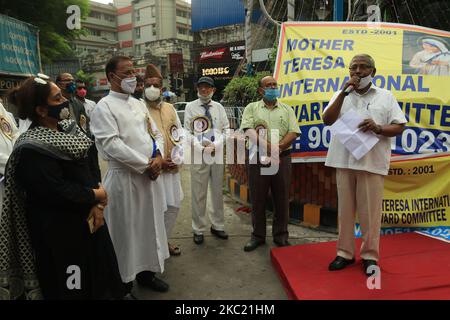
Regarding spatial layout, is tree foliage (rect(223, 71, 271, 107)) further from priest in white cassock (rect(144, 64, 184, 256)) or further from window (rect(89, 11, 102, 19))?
window (rect(89, 11, 102, 19))

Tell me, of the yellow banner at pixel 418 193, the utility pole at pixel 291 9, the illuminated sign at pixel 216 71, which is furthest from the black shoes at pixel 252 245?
the illuminated sign at pixel 216 71

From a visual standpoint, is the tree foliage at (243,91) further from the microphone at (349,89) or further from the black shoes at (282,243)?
the microphone at (349,89)

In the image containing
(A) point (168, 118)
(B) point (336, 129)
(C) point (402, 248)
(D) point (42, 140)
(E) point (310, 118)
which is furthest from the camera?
(E) point (310, 118)

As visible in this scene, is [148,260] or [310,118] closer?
[148,260]

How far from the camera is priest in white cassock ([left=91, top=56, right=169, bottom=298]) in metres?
2.82

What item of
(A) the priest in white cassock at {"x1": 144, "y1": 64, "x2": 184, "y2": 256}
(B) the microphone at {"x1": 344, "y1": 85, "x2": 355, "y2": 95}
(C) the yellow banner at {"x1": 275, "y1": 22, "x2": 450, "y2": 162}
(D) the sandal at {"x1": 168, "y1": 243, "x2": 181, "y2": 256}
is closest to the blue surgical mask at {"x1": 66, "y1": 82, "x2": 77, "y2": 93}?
(A) the priest in white cassock at {"x1": 144, "y1": 64, "x2": 184, "y2": 256}

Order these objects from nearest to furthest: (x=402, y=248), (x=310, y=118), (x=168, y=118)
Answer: (x=402, y=248) < (x=168, y=118) < (x=310, y=118)

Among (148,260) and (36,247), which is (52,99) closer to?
(36,247)

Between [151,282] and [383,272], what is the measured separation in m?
2.00

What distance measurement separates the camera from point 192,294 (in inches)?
122

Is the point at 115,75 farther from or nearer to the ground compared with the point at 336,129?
farther from the ground

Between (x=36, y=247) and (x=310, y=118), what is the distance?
3.22 m

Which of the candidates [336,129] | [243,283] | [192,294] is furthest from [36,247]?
[336,129]

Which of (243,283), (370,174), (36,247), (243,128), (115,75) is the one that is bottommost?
(243,283)
